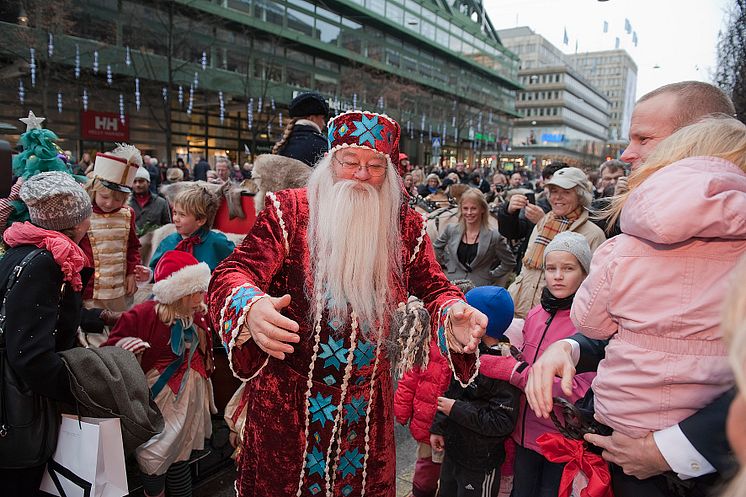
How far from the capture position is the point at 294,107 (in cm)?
371

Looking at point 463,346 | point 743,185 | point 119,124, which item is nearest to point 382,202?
point 463,346

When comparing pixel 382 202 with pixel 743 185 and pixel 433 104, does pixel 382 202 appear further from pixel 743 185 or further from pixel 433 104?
pixel 433 104

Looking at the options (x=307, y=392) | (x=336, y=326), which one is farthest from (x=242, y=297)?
(x=307, y=392)

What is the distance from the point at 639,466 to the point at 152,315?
2.57 m

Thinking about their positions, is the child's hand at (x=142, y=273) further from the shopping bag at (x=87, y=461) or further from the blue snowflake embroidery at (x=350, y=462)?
the blue snowflake embroidery at (x=350, y=462)

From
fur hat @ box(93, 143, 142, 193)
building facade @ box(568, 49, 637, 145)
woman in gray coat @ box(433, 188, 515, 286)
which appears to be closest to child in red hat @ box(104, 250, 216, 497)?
fur hat @ box(93, 143, 142, 193)

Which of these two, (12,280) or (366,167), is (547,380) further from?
(12,280)

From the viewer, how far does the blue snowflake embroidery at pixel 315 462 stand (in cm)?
191

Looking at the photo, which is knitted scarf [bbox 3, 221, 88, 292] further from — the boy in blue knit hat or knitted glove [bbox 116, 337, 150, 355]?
the boy in blue knit hat

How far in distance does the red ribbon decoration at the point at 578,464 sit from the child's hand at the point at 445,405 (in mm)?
712

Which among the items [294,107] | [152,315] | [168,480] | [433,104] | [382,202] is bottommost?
[168,480]

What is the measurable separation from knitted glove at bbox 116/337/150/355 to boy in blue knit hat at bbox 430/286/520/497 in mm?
1640

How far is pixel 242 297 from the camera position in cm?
152

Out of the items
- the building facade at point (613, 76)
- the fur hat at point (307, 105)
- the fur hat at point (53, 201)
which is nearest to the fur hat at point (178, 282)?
the fur hat at point (53, 201)
